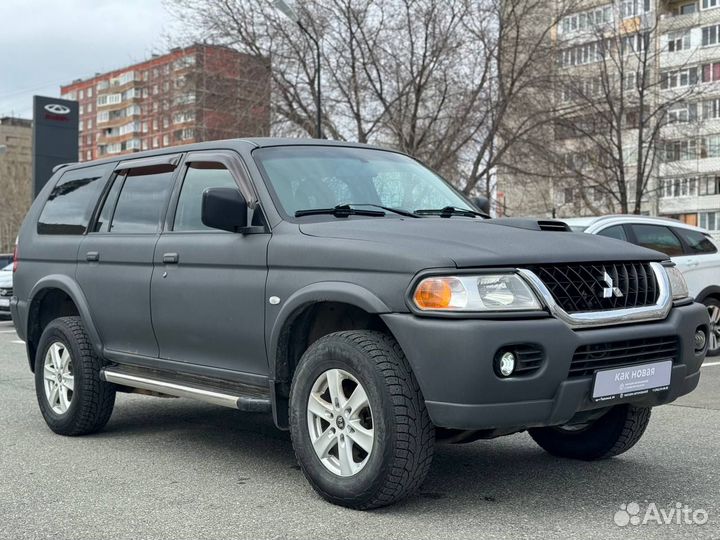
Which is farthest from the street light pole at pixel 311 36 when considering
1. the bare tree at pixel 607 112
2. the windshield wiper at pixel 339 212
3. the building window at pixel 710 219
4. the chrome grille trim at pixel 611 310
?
the building window at pixel 710 219

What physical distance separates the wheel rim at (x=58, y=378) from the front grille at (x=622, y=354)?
362 cm

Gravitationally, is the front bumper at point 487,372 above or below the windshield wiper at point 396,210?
below

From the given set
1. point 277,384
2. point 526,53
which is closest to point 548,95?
point 526,53

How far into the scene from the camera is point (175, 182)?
5.78m

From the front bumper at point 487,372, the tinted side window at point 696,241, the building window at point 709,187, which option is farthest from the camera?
the building window at point 709,187

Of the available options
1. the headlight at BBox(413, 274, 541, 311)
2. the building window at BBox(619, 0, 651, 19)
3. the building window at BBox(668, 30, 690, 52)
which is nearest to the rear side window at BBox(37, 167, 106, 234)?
the headlight at BBox(413, 274, 541, 311)

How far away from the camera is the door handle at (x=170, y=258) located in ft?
17.9

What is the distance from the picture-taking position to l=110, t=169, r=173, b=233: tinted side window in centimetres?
585

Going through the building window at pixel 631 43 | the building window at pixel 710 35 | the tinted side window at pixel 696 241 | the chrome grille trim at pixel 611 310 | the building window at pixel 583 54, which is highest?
the building window at pixel 710 35

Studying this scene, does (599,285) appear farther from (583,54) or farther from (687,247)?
(583,54)

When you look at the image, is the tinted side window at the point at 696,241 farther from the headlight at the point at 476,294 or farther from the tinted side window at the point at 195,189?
the headlight at the point at 476,294

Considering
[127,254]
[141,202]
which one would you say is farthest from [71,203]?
[127,254]

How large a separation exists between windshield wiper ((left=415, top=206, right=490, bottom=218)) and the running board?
1.36m

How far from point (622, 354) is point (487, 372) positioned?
0.78m
